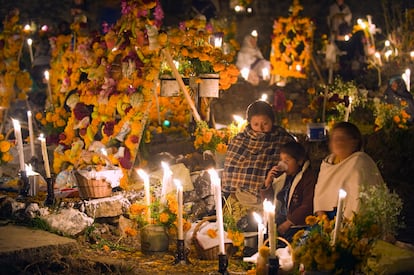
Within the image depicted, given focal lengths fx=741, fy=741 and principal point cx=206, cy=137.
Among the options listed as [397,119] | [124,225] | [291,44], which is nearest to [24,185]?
[124,225]

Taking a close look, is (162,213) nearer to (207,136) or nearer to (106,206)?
(106,206)

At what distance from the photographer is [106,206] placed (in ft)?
23.9

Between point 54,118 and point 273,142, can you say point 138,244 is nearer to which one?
point 273,142

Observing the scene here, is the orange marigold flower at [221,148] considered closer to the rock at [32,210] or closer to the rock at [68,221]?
the rock at [68,221]

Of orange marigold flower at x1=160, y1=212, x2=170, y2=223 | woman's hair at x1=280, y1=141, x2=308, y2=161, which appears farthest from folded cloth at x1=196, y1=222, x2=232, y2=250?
woman's hair at x1=280, y1=141, x2=308, y2=161

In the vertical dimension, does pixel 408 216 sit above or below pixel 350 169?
below

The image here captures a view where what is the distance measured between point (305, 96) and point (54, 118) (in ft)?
16.8

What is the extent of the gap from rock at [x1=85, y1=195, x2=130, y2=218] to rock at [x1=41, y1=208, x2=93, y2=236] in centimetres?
22

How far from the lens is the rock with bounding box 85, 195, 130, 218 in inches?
283

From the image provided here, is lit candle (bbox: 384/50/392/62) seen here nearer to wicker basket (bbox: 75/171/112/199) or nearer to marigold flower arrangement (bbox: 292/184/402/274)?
wicker basket (bbox: 75/171/112/199)

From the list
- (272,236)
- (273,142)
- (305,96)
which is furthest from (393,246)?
(305,96)

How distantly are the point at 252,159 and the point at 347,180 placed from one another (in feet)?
4.66

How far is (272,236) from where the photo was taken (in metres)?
5.12

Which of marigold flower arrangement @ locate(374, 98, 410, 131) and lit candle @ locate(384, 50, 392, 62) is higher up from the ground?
lit candle @ locate(384, 50, 392, 62)
